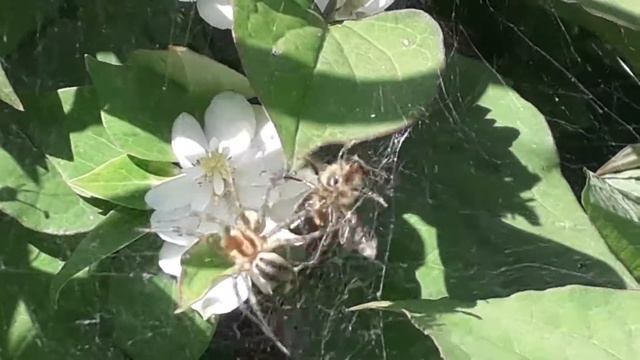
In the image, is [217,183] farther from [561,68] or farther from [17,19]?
[561,68]

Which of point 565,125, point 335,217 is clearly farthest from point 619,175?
point 335,217

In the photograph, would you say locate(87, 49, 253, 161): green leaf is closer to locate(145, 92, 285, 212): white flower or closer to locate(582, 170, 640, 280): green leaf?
locate(145, 92, 285, 212): white flower

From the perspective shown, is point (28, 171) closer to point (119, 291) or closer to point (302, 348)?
point (119, 291)

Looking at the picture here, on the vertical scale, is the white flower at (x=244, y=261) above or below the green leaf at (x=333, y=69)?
below

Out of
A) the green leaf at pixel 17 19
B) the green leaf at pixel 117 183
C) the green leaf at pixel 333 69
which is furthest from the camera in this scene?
the green leaf at pixel 17 19

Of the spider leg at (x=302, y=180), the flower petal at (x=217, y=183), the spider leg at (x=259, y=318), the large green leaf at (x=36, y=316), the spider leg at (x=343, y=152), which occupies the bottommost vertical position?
the large green leaf at (x=36, y=316)

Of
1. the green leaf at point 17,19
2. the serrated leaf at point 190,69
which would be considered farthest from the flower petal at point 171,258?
the green leaf at point 17,19

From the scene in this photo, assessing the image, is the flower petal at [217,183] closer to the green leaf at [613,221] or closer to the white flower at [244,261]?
the white flower at [244,261]
